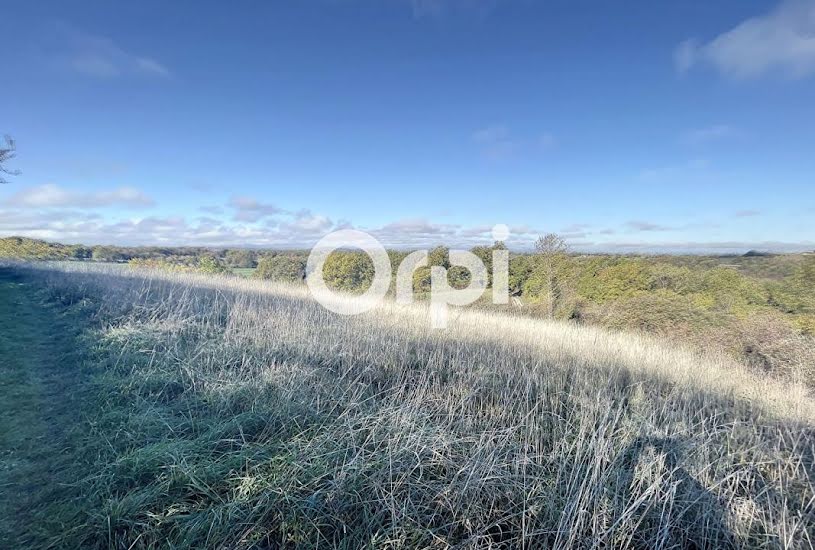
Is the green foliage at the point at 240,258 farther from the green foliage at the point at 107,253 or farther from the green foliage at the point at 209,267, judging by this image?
the green foliage at the point at 107,253

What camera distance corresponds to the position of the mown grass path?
1791mm

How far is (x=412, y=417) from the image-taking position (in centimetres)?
262

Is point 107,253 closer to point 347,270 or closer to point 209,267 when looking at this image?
point 209,267

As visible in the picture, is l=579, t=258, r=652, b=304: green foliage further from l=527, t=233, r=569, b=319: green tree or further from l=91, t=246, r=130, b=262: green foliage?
l=91, t=246, r=130, b=262: green foliage

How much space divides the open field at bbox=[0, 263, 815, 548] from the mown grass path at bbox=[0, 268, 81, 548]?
15 mm

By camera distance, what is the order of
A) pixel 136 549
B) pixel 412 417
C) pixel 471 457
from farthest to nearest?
pixel 412 417, pixel 471 457, pixel 136 549

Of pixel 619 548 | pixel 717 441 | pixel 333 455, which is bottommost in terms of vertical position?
pixel 717 441

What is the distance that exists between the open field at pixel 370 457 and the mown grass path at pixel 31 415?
0.05ft

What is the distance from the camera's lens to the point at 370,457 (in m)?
2.16

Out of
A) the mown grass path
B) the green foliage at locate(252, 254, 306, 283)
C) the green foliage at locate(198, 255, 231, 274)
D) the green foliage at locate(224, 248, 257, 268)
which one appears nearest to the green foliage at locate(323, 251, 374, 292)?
the green foliage at locate(252, 254, 306, 283)

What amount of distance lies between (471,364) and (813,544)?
2.76m

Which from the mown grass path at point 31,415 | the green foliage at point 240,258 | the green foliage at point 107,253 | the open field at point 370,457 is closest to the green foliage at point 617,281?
the open field at point 370,457

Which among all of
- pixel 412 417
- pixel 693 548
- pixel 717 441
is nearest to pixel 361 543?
pixel 412 417

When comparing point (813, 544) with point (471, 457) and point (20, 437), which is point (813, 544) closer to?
point (471, 457)
